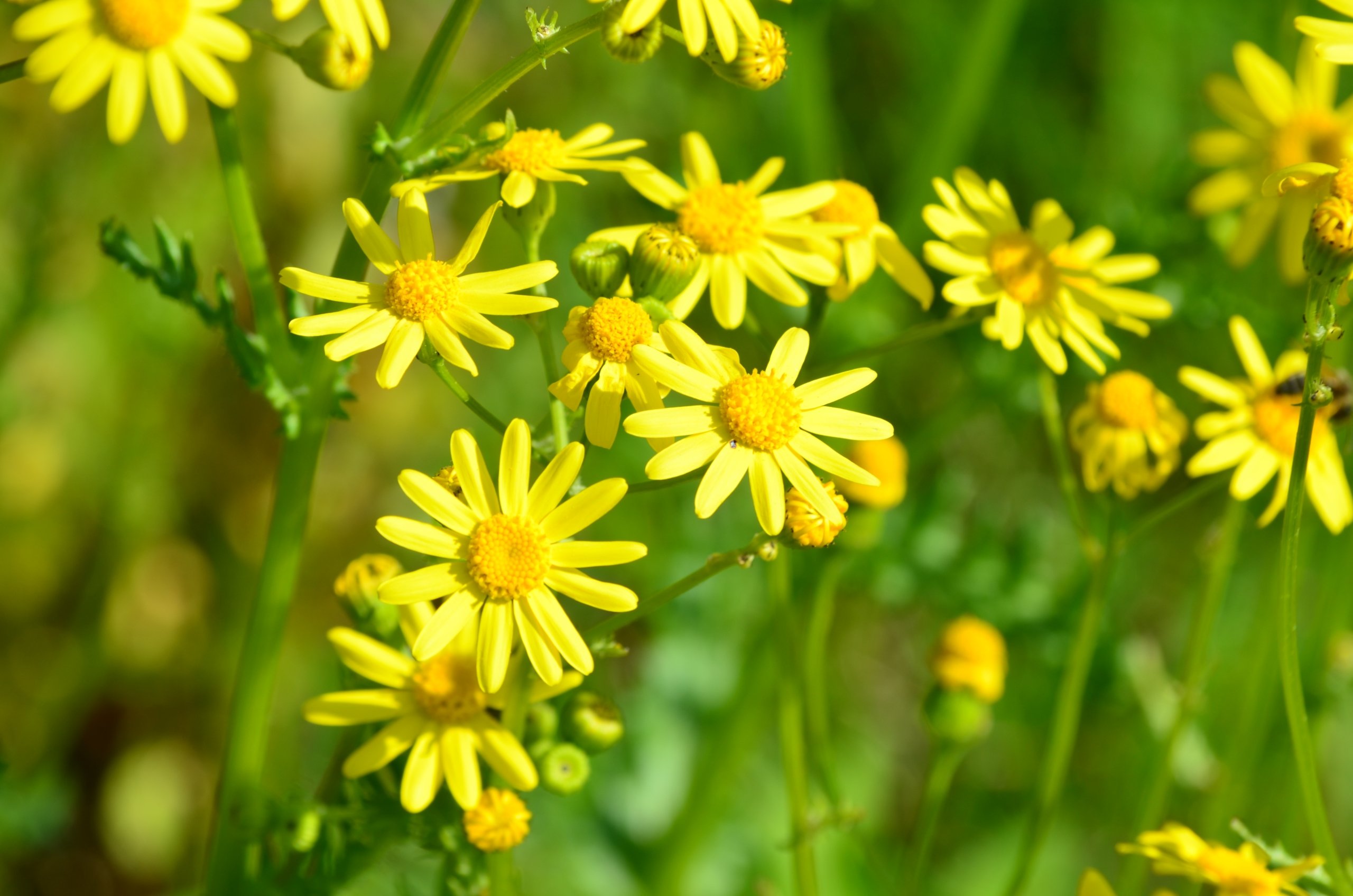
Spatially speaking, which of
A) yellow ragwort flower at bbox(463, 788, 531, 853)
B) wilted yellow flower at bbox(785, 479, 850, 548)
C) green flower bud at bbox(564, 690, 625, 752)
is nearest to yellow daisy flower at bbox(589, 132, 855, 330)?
wilted yellow flower at bbox(785, 479, 850, 548)

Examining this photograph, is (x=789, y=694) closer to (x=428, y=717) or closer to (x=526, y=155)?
(x=428, y=717)

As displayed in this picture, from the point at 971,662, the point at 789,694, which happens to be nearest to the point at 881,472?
the point at 971,662

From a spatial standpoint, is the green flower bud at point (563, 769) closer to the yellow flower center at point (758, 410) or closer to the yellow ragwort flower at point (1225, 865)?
the yellow flower center at point (758, 410)

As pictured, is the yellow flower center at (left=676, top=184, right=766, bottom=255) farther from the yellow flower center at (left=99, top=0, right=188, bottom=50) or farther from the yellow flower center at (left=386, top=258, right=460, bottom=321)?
the yellow flower center at (left=99, top=0, right=188, bottom=50)

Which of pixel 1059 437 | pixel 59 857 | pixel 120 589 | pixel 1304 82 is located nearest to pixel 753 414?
pixel 1059 437

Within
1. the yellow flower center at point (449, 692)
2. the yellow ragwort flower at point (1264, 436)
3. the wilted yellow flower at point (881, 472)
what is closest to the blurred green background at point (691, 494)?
the wilted yellow flower at point (881, 472)

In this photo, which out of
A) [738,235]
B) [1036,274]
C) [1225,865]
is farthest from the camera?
[1036,274]
